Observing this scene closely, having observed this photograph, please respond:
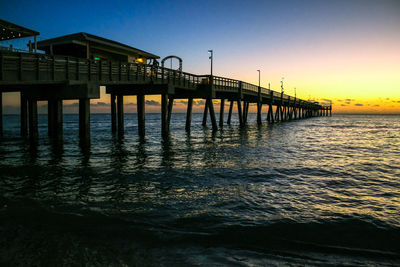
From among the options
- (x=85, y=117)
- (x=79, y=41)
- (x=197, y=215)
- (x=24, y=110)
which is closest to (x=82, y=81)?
(x=85, y=117)

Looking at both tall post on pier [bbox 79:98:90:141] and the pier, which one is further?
tall post on pier [bbox 79:98:90:141]

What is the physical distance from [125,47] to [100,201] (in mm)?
21215

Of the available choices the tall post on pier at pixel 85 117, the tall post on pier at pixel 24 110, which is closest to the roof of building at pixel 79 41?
the tall post on pier at pixel 24 110

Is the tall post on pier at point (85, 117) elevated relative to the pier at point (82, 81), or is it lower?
lower

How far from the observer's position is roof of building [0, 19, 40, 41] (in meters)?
18.1

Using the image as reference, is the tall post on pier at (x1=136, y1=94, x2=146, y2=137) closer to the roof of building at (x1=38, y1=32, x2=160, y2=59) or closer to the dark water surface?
the roof of building at (x1=38, y1=32, x2=160, y2=59)

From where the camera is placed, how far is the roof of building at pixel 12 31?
59.5ft

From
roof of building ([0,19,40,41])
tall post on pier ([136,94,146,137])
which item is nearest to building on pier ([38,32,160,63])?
roof of building ([0,19,40,41])

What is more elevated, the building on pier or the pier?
the building on pier

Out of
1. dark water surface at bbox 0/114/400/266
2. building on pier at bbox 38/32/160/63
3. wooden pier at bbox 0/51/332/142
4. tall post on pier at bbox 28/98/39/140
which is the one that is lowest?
dark water surface at bbox 0/114/400/266

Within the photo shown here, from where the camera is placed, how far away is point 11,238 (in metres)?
4.69

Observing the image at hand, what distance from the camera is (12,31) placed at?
62.6ft

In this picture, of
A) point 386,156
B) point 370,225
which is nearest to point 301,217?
point 370,225

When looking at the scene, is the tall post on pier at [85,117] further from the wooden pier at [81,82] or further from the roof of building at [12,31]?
Answer: the roof of building at [12,31]
